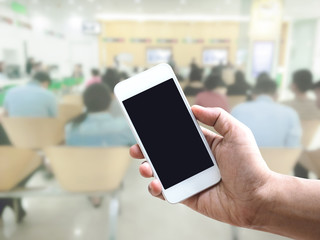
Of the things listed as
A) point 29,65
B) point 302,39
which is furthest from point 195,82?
point 302,39

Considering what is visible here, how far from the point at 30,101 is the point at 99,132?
76 cm

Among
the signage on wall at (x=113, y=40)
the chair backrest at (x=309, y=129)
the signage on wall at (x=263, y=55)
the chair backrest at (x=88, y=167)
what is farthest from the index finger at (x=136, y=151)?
the signage on wall at (x=263, y=55)

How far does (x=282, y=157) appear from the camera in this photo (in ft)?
4.46

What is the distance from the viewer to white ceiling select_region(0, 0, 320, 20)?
236cm

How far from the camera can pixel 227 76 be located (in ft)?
7.87

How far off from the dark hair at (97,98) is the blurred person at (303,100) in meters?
1.34

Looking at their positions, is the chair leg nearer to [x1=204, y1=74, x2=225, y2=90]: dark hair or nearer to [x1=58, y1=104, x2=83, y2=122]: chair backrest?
[x1=58, y1=104, x2=83, y2=122]: chair backrest

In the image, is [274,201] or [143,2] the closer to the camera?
[274,201]

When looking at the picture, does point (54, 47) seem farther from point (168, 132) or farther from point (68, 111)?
point (168, 132)

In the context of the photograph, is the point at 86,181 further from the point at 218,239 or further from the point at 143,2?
the point at 143,2

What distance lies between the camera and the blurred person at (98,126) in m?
1.63

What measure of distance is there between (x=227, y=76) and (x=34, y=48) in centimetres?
179

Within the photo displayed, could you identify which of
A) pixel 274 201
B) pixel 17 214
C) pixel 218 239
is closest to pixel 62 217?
pixel 17 214

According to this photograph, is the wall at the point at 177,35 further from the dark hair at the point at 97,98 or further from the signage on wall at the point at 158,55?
the dark hair at the point at 97,98
